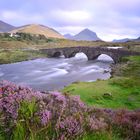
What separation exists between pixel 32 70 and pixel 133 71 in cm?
2996

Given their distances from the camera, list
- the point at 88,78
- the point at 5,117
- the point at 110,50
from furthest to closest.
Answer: the point at 110,50, the point at 88,78, the point at 5,117

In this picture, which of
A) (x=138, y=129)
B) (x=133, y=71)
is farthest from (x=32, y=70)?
(x=138, y=129)

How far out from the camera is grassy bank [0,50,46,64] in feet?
366

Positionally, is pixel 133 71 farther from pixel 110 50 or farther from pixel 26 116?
pixel 26 116

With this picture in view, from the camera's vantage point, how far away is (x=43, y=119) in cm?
655

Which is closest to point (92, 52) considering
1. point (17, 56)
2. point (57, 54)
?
point (57, 54)

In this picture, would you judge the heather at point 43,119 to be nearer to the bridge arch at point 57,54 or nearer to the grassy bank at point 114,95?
the grassy bank at point 114,95

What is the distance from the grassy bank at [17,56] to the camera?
366 feet

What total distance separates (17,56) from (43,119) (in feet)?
377

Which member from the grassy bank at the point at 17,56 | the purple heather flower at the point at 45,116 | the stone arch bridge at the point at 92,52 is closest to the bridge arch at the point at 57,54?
the stone arch bridge at the point at 92,52

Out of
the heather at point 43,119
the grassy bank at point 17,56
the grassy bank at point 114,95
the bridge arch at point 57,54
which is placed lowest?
the bridge arch at point 57,54

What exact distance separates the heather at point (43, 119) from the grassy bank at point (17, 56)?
331 feet

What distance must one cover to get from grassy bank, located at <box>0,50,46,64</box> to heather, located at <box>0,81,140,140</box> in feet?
331

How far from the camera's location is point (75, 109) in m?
7.60
